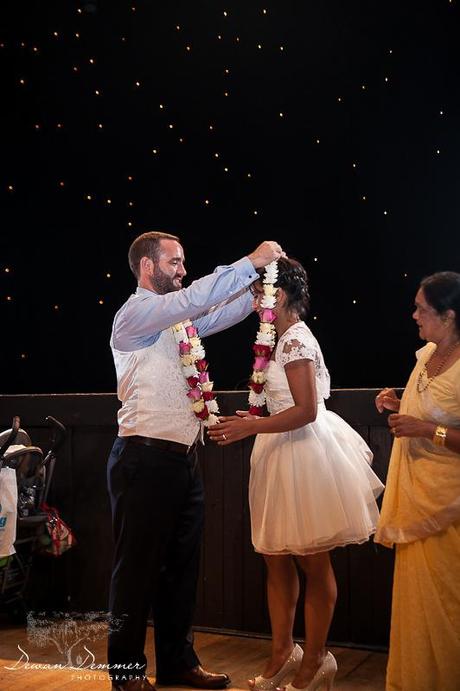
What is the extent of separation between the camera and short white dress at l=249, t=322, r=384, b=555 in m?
2.94

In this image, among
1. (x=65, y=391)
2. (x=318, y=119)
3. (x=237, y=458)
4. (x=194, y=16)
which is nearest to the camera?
(x=237, y=458)

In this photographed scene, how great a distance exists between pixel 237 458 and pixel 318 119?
2.13m

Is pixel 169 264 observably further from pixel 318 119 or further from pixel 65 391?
pixel 65 391

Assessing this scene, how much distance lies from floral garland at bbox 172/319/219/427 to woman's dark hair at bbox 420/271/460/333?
950mm

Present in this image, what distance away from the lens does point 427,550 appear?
106 inches

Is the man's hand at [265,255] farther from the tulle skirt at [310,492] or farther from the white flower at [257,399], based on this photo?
the tulle skirt at [310,492]

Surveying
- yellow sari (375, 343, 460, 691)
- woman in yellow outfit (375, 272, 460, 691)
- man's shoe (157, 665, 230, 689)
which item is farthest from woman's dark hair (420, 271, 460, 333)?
man's shoe (157, 665, 230, 689)

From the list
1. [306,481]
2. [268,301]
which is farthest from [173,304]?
[306,481]

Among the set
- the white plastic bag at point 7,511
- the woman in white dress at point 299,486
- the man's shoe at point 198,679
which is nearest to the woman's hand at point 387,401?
the woman in white dress at point 299,486

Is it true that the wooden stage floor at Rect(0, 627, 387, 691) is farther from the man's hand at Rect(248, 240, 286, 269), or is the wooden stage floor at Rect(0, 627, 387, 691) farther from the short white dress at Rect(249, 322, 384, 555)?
the man's hand at Rect(248, 240, 286, 269)

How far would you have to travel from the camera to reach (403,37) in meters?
4.59

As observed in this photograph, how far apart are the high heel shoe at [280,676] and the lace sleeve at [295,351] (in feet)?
3.70

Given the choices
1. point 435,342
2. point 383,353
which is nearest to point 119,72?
point 383,353

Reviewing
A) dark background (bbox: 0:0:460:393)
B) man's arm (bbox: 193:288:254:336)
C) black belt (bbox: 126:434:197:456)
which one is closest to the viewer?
black belt (bbox: 126:434:197:456)
